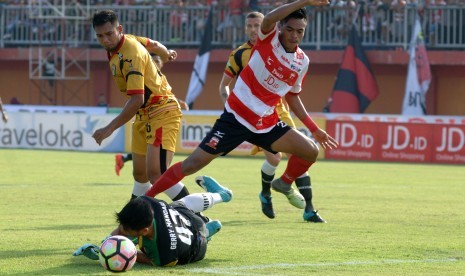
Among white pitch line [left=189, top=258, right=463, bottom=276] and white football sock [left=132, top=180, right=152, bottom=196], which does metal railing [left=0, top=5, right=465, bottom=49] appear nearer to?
white football sock [left=132, top=180, right=152, bottom=196]

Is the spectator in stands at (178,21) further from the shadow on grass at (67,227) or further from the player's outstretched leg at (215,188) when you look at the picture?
the player's outstretched leg at (215,188)

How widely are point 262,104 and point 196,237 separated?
7.00ft

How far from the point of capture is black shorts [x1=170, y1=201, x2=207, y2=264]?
9.06 metres

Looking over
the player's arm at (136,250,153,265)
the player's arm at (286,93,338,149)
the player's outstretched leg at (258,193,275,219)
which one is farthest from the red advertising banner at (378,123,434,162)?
the player's arm at (136,250,153,265)

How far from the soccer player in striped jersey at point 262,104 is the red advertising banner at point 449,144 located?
2015 cm

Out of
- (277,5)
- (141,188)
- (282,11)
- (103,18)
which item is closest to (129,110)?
(103,18)

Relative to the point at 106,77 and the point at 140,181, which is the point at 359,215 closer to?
the point at 140,181

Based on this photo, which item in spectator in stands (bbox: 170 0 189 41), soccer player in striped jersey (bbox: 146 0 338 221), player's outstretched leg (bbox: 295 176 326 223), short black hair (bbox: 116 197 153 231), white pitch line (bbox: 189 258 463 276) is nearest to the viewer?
short black hair (bbox: 116 197 153 231)

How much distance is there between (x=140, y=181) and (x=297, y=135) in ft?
6.19

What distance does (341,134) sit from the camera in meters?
31.7

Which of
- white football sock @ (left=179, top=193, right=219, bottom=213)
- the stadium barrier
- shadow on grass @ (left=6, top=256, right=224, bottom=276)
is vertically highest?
white football sock @ (left=179, top=193, right=219, bottom=213)

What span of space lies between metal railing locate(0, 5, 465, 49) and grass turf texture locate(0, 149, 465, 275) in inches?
520

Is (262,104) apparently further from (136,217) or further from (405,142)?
(405,142)

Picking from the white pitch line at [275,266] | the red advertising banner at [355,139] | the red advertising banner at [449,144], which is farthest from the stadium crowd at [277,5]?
the white pitch line at [275,266]
